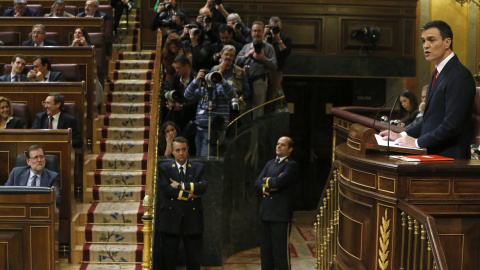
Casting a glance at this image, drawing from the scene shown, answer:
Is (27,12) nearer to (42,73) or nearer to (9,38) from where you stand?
(9,38)

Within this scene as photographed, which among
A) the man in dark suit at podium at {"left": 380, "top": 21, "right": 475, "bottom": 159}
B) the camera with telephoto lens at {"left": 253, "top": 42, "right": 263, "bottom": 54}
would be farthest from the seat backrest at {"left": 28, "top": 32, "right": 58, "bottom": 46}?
the man in dark suit at podium at {"left": 380, "top": 21, "right": 475, "bottom": 159}

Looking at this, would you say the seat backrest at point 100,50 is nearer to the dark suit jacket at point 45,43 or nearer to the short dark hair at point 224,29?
the dark suit jacket at point 45,43

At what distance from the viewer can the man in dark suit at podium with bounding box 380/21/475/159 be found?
3051 millimetres

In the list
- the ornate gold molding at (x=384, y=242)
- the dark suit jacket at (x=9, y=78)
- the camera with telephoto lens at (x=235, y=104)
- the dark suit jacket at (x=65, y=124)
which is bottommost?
the ornate gold molding at (x=384, y=242)

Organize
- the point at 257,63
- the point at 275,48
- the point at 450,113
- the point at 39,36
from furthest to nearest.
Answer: the point at 275,48 < the point at 257,63 < the point at 39,36 < the point at 450,113

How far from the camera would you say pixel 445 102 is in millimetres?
3115

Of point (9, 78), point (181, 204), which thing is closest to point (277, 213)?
point (181, 204)

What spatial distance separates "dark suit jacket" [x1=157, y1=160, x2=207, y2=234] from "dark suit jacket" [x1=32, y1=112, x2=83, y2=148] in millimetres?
761

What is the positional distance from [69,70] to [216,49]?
5.36 feet

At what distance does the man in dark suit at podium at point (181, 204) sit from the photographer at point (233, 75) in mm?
1098

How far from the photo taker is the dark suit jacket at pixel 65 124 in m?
5.67

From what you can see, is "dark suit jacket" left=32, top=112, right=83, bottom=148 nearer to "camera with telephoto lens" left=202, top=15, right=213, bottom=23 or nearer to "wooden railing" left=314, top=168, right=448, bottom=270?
"camera with telephoto lens" left=202, top=15, right=213, bottom=23

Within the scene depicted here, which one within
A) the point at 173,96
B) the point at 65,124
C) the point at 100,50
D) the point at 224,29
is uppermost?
the point at 224,29

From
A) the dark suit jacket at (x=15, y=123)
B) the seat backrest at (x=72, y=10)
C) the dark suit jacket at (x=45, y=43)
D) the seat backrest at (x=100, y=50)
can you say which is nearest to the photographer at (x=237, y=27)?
the seat backrest at (x=100, y=50)
